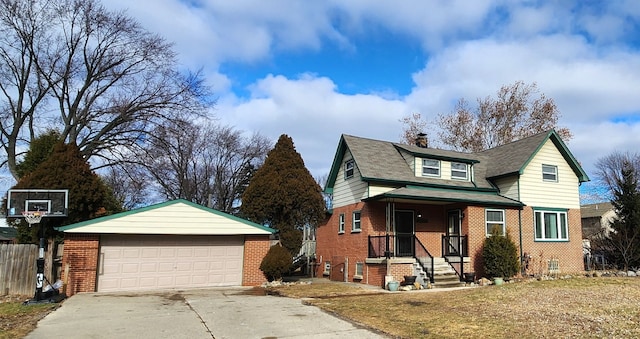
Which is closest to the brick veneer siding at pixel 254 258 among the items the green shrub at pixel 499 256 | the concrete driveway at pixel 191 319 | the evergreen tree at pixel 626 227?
the concrete driveway at pixel 191 319

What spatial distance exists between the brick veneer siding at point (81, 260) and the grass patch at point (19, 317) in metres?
2.39

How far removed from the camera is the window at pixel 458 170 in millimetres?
22750

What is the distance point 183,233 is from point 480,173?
51.7 ft

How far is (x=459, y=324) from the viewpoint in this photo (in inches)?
375

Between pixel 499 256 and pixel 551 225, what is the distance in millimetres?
6012

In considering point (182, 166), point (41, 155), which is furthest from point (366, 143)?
point (182, 166)

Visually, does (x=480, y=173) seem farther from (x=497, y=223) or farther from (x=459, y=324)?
(x=459, y=324)

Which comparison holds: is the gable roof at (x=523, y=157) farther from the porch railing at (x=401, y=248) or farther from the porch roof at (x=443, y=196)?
the porch railing at (x=401, y=248)

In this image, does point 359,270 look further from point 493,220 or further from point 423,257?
point 493,220

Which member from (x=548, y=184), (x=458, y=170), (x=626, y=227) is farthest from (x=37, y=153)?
(x=626, y=227)

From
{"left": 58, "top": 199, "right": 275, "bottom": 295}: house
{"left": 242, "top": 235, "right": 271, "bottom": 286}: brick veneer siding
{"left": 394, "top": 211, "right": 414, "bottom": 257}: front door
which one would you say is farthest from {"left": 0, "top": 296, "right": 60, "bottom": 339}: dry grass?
{"left": 394, "top": 211, "right": 414, "bottom": 257}: front door

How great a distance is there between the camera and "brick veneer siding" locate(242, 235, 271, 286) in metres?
18.2

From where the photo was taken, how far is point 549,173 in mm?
23297

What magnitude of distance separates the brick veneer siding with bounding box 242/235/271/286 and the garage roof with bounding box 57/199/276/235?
403 millimetres
